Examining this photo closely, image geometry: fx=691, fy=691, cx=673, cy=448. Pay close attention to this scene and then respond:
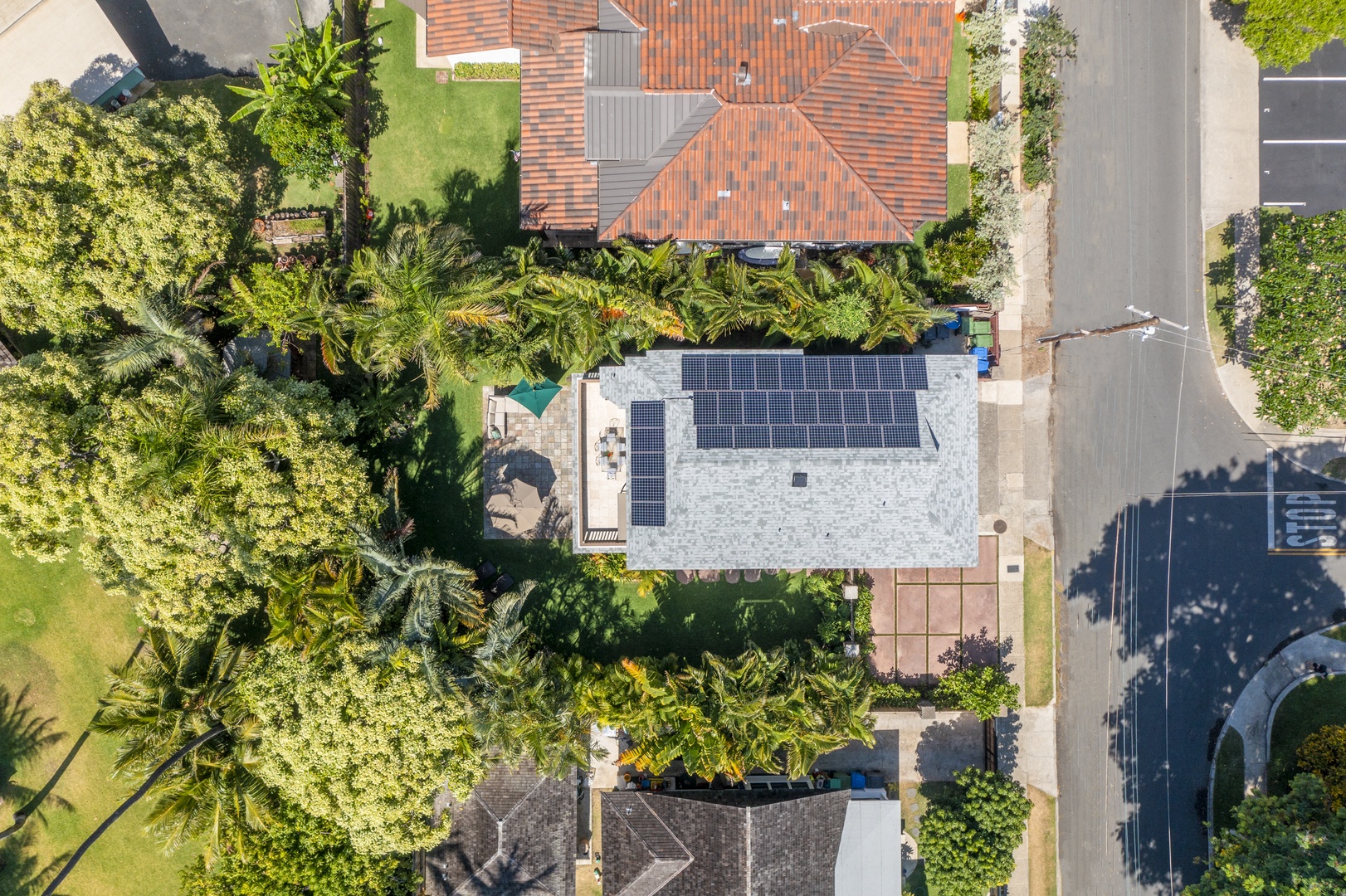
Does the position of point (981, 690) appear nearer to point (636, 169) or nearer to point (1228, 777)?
point (1228, 777)

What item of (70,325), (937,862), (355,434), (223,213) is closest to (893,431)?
(937,862)

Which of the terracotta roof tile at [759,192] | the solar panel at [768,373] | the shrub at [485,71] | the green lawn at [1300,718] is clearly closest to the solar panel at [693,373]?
the solar panel at [768,373]

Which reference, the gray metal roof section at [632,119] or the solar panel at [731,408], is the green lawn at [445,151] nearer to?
the gray metal roof section at [632,119]

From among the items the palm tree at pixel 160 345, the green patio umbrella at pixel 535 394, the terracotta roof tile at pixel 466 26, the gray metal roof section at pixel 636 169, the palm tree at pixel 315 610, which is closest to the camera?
the palm tree at pixel 315 610

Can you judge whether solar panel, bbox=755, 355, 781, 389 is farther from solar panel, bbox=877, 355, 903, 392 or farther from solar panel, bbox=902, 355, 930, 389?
solar panel, bbox=902, 355, 930, 389

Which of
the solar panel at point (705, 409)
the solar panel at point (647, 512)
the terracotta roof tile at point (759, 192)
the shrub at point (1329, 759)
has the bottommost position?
the shrub at point (1329, 759)

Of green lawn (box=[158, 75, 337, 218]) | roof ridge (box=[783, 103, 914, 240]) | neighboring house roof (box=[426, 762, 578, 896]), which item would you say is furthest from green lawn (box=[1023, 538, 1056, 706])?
green lawn (box=[158, 75, 337, 218])
